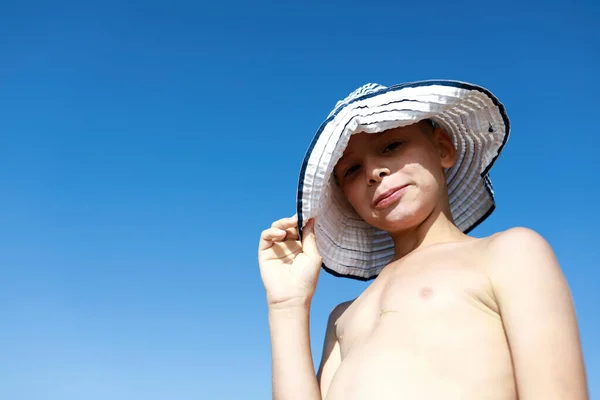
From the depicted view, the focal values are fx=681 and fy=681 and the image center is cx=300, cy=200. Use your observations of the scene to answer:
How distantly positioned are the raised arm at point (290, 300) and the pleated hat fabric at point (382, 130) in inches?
5.3

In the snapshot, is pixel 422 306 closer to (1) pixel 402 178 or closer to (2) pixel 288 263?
(1) pixel 402 178

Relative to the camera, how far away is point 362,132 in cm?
300

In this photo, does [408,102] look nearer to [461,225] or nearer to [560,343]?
[461,225]

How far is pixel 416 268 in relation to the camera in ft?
9.07

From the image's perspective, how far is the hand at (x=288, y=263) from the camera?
2.97 metres

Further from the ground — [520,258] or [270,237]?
[270,237]

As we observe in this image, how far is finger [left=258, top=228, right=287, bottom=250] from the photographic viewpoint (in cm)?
310

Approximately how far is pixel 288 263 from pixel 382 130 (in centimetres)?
76

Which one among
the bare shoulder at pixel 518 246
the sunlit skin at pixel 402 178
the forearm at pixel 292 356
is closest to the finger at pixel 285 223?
the sunlit skin at pixel 402 178

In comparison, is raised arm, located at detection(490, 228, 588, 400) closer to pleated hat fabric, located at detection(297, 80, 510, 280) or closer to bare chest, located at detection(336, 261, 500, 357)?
bare chest, located at detection(336, 261, 500, 357)

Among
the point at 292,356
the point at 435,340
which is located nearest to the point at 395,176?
the point at 435,340

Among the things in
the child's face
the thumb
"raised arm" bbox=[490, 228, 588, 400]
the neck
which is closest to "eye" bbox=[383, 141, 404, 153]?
the child's face

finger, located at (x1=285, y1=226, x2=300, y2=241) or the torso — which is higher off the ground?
finger, located at (x1=285, y1=226, x2=300, y2=241)

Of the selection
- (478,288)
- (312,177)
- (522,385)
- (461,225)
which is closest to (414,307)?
(478,288)
